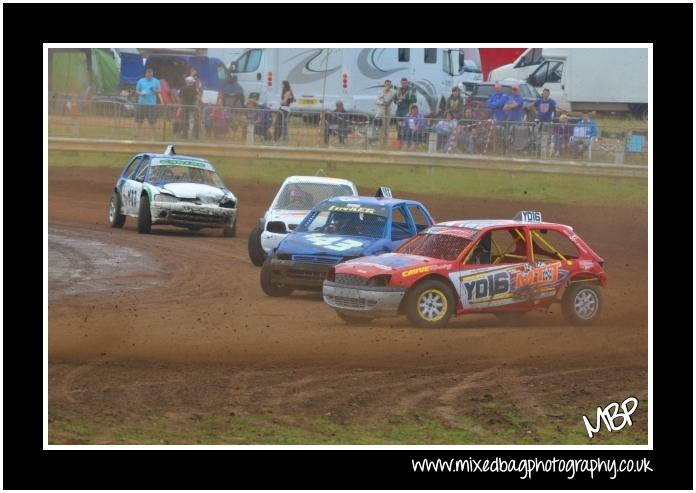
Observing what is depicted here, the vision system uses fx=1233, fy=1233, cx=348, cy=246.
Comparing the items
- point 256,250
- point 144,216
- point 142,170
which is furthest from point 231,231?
point 256,250

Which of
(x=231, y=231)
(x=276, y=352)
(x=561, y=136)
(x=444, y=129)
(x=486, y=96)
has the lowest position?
(x=276, y=352)

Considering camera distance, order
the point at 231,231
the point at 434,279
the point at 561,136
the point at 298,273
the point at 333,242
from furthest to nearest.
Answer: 1. the point at 561,136
2. the point at 231,231
3. the point at 333,242
4. the point at 298,273
5. the point at 434,279

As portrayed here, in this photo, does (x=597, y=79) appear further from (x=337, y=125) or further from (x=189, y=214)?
(x=189, y=214)

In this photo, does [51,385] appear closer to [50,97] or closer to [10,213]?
[10,213]

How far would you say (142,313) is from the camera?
14.0 meters

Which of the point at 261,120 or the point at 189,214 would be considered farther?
the point at 261,120

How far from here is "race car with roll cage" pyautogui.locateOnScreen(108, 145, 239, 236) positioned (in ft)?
67.1

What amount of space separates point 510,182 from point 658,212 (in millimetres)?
13164

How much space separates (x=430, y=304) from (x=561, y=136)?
13058mm

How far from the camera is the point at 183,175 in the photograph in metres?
21.3

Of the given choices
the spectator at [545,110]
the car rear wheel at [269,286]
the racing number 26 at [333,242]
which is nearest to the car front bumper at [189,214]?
the car rear wheel at [269,286]

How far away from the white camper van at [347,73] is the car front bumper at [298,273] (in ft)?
48.5

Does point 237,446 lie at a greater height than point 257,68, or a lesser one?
lesser

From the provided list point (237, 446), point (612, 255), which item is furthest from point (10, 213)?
point (612, 255)
